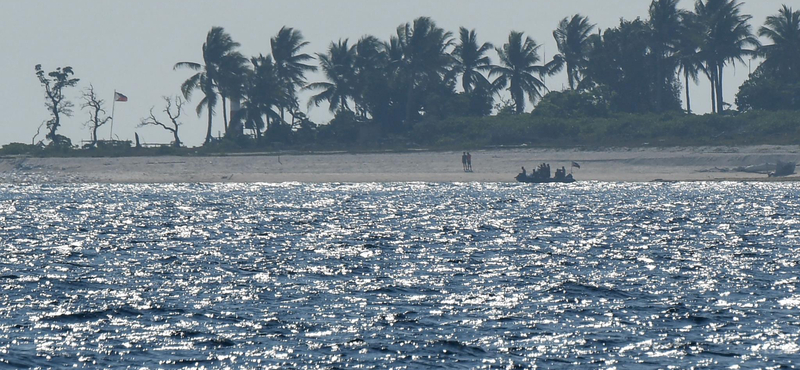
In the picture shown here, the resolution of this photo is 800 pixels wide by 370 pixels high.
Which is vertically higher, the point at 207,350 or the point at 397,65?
the point at 397,65

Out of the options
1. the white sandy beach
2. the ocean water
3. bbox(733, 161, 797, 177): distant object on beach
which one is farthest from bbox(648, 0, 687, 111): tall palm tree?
the ocean water

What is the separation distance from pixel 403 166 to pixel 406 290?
5752cm

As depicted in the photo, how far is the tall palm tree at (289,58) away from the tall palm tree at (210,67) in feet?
13.2

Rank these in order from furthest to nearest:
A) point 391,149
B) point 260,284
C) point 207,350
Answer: point 391,149, point 260,284, point 207,350

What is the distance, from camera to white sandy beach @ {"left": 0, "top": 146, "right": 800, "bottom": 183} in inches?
2936

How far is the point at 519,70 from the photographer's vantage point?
107 m

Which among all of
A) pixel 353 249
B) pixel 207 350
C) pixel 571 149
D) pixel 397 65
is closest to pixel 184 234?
pixel 353 249

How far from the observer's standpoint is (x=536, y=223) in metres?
43.9

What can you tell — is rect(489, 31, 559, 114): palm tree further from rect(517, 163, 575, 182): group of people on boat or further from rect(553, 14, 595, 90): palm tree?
rect(517, 163, 575, 182): group of people on boat

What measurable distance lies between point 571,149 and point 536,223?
39.8 m

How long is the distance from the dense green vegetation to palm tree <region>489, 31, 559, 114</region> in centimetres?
11

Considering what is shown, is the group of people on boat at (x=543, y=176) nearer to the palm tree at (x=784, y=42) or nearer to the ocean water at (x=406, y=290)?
the ocean water at (x=406, y=290)

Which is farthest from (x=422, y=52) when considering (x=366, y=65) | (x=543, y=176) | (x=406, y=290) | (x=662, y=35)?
(x=406, y=290)

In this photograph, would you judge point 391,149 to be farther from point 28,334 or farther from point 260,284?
point 28,334
